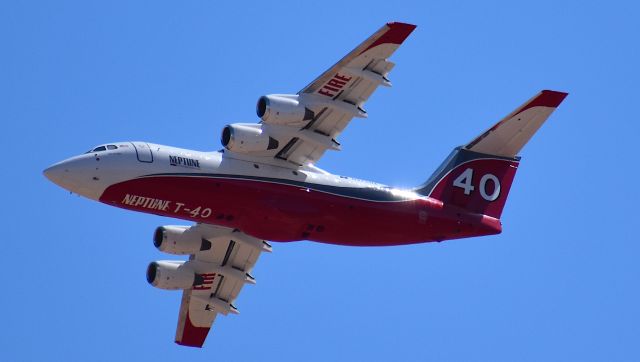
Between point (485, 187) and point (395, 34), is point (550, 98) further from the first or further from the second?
point (395, 34)

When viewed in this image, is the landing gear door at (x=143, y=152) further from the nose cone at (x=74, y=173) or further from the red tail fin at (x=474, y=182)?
the red tail fin at (x=474, y=182)

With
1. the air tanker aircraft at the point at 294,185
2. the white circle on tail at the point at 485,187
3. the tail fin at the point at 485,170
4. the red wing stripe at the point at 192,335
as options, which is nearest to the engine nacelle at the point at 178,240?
the air tanker aircraft at the point at 294,185

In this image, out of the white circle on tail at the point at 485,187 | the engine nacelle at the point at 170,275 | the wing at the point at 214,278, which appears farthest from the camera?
the engine nacelle at the point at 170,275

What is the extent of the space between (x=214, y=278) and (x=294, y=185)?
4.64 metres

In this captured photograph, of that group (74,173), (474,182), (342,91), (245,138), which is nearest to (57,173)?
(74,173)

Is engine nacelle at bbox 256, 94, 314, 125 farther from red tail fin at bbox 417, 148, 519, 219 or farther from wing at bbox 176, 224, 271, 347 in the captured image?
wing at bbox 176, 224, 271, 347

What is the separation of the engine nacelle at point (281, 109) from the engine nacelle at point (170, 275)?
5677 mm

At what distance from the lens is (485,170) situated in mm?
30312

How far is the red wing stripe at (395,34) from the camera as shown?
26344 mm

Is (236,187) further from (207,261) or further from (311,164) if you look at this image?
(207,261)

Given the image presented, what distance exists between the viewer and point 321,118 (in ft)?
91.1

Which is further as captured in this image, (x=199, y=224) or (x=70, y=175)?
(x=199, y=224)

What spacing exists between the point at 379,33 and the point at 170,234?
729 centimetres

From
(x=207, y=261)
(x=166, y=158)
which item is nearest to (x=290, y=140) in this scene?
(x=166, y=158)
